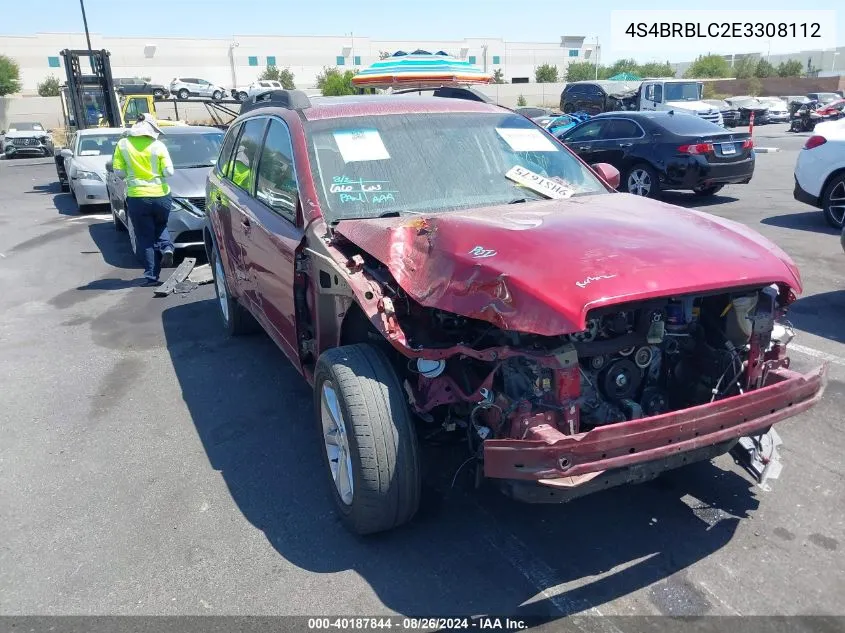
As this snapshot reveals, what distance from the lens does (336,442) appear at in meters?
3.31

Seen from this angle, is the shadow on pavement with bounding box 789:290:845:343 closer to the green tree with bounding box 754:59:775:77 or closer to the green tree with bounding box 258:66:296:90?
the green tree with bounding box 754:59:775:77

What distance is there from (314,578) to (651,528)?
1.56 meters

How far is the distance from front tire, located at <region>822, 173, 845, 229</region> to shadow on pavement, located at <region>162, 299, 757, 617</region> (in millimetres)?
6859

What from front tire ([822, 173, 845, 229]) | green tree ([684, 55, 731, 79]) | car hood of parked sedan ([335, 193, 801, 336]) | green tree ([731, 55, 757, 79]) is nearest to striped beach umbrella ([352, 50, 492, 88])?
front tire ([822, 173, 845, 229])

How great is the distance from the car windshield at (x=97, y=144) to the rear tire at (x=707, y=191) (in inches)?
440

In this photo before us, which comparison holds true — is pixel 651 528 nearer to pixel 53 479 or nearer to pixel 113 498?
pixel 113 498

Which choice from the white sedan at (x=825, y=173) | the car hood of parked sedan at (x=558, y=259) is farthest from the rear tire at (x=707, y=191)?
the car hood of parked sedan at (x=558, y=259)

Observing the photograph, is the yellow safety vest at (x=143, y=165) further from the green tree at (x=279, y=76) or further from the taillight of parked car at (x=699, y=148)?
the green tree at (x=279, y=76)

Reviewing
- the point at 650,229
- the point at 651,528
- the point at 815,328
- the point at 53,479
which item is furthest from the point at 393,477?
the point at 815,328

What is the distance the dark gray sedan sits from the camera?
8.59 m

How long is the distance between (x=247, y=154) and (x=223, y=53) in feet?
246

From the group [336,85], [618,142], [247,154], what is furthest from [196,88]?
[247,154]

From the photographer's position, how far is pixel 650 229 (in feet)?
10.1

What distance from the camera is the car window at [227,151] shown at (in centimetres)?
555
